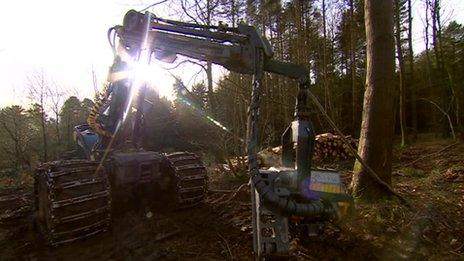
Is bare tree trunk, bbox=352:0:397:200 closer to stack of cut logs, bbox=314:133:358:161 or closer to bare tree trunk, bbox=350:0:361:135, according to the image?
stack of cut logs, bbox=314:133:358:161

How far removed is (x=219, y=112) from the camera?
1172 cm

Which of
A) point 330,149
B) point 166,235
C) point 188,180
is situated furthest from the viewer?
point 330,149

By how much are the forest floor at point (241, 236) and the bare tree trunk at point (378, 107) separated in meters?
0.41

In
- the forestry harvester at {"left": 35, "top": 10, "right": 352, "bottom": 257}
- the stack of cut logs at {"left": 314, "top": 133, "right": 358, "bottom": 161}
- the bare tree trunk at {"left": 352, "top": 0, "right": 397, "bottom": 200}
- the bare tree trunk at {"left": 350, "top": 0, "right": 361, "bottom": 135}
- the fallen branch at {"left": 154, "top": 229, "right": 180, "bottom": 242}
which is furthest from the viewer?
the bare tree trunk at {"left": 350, "top": 0, "right": 361, "bottom": 135}

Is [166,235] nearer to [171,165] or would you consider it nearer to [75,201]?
[75,201]

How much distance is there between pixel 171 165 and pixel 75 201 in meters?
2.07

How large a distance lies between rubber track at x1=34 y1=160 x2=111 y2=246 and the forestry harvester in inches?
0.5

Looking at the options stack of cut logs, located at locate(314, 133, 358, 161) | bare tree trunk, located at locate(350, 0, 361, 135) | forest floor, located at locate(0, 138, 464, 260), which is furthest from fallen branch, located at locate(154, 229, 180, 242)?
bare tree trunk, located at locate(350, 0, 361, 135)

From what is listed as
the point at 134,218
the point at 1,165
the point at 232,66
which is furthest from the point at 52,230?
the point at 1,165

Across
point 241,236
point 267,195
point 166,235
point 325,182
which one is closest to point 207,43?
point 267,195

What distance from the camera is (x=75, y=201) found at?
16.1 ft

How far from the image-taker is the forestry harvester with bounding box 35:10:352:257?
393cm

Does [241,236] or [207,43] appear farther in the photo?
[241,236]

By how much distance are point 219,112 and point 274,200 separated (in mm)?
8221
